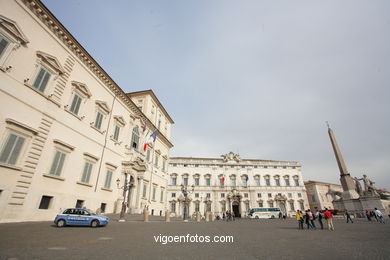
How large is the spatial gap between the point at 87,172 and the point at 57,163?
8.94 ft

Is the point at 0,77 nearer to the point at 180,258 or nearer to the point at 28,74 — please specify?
the point at 28,74

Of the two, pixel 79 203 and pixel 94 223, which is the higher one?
pixel 79 203

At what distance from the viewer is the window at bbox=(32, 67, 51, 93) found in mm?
11570

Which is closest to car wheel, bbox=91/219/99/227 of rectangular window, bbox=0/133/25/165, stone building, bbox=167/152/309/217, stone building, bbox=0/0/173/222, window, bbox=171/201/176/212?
stone building, bbox=0/0/173/222

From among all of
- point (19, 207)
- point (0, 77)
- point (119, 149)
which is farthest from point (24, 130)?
point (119, 149)

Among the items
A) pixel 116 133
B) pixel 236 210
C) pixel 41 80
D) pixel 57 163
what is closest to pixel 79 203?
pixel 57 163

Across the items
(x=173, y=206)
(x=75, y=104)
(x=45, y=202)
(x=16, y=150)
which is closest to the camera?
(x=16, y=150)

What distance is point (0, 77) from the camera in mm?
9664

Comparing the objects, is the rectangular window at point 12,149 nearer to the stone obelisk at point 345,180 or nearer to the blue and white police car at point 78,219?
the blue and white police car at point 78,219

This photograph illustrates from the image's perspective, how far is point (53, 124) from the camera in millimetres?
12266

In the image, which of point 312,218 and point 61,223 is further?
point 312,218

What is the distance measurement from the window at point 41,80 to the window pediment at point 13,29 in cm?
177

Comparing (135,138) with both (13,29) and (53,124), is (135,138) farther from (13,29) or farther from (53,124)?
(13,29)

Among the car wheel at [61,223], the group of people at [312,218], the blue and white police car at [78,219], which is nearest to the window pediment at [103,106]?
the blue and white police car at [78,219]
